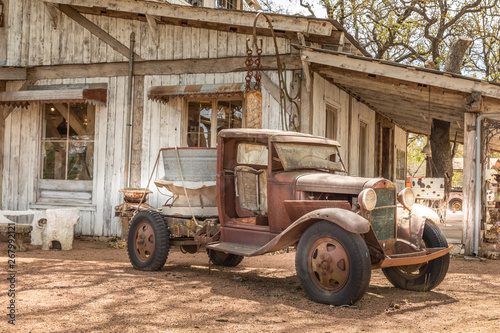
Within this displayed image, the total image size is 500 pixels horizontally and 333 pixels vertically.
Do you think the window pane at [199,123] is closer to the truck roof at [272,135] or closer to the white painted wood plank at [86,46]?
the white painted wood plank at [86,46]

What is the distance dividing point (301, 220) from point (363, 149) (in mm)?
8147

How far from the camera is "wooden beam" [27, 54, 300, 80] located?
8.70 metres

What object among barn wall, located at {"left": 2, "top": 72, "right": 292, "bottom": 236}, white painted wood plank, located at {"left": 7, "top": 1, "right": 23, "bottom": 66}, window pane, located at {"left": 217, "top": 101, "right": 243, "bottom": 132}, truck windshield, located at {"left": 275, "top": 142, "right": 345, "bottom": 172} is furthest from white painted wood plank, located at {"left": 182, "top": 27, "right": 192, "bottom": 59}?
truck windshield, located at {"left": 275, "top": 142, "right": 345, "bottom": 172}

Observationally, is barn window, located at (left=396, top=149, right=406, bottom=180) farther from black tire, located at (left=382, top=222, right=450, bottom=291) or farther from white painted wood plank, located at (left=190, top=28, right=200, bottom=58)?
black tire, located at (left=382, top=222, right=450, bottom=291)

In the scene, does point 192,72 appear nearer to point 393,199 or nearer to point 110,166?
point 110,166

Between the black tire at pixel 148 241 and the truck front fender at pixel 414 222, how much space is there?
2.57m

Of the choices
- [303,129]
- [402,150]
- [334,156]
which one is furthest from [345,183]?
[402,150]

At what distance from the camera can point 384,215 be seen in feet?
16.2

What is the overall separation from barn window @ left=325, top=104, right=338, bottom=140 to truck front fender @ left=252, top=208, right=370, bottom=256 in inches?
205

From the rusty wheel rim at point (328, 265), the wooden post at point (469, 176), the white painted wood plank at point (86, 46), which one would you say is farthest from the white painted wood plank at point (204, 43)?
the rusty wheel rim at point (328, 265)

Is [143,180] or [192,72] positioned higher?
[192,72]

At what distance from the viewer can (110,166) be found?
965cm

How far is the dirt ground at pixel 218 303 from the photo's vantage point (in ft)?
12.3

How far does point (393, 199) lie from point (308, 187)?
0.82m
